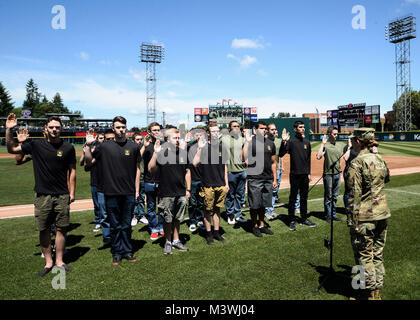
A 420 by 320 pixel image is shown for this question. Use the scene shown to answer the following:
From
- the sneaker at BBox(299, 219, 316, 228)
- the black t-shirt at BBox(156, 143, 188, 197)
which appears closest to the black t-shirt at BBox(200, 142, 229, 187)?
the black t-shirt at BBox(156, 143, 188, 197)

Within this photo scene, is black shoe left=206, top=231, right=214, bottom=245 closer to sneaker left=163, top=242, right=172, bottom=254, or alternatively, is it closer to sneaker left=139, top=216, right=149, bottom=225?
sneaker left=163, top=242, right=172, bottom=254

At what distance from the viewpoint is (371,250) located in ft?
11.7

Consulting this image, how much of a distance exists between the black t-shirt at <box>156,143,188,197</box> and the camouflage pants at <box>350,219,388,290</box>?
3136 mm

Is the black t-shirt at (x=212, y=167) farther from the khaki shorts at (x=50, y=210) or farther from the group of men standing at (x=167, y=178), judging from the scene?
the khaki shorts at (x=50, y=210)

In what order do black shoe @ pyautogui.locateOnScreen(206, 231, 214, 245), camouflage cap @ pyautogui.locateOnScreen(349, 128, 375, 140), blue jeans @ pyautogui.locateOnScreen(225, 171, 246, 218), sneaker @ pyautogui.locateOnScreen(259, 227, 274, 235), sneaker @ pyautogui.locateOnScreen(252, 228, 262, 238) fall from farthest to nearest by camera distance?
blue jeans @ pyautogui.locateOnScreen(225, 171, 246, 218)
sneaker @ pyautogui.locateOnScreen(259, 227, 274, 235)
sneaker @ pyautogui.locateOnScreen(252, 228, 262, 238)
black shoe @ pyautogui.locateOnScreen(206, 231, 214, 245)
camouflage cap @ pyautogui.locateOnScreen(349, 128, 375, 140)

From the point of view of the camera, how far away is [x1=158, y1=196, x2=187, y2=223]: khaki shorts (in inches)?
213

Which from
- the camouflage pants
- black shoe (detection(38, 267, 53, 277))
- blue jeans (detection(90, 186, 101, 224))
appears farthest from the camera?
blue jeans (detection(90, 186, 101, 224))

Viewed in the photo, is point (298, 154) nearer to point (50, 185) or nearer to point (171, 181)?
point (171, 181)

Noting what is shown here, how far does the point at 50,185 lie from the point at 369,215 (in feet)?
15.9
